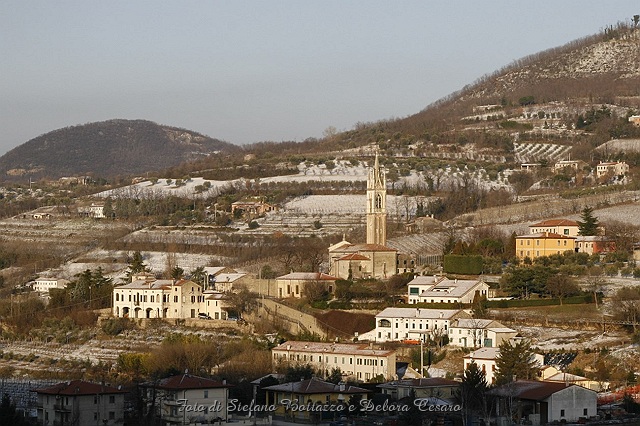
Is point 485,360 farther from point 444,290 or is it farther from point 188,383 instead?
point 188,383

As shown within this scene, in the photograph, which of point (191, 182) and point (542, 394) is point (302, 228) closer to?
point (191, 182)

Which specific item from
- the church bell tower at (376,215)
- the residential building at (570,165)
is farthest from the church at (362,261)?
the residential building at (570,165)

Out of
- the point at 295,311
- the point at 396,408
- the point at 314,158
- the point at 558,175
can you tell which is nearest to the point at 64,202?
the point at 314,158

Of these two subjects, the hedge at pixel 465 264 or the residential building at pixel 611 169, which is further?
the residential building at pixel 611 169

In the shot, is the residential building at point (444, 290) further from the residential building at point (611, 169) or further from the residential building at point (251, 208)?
the residential building at point (611, 169)

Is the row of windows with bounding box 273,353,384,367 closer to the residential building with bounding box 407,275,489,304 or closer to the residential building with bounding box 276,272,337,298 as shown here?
the residential building with bounding box 407,275,489,304

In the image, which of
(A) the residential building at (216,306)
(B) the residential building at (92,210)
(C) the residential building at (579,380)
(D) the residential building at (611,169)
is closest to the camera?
(C) the residential building at (579,380)
